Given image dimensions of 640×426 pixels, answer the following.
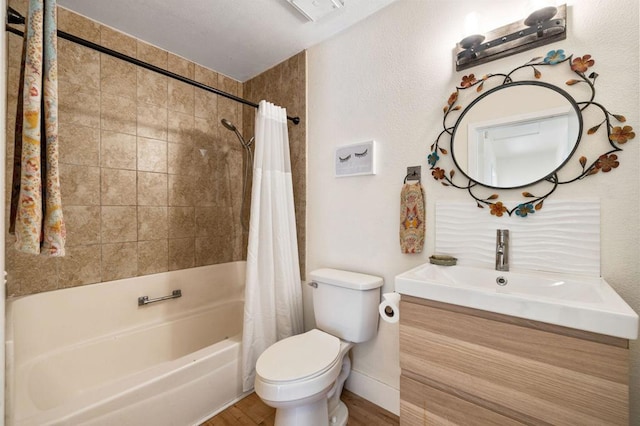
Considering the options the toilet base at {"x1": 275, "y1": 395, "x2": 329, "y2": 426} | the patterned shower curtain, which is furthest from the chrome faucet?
the patterned shower curtain

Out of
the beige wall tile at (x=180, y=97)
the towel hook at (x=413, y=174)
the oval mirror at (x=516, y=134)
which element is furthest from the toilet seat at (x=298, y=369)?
the beige wall tile at (x=180, y=97)

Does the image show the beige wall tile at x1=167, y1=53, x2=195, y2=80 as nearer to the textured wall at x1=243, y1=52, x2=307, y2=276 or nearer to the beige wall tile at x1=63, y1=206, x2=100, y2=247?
the textured wall at x1=243, y1=52, x2=307, y2=276

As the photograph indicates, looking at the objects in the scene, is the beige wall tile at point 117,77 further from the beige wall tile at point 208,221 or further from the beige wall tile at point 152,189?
the beige wall tile at point 208,221

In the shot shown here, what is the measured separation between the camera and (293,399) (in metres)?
1.15

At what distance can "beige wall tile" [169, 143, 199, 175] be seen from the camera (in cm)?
207

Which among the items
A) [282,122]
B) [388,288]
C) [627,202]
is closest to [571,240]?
[627,202]

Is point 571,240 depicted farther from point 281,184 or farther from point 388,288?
point 281,184

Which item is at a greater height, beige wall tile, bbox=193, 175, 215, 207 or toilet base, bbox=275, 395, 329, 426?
beige wall tile, bbox=193, 175, 215, 207

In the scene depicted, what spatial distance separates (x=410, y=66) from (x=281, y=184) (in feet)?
Result: 3.45

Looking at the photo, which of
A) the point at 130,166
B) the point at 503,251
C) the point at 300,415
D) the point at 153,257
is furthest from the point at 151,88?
the point at 503,251

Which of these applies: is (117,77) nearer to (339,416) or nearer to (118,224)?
(118,224)

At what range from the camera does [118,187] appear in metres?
1.82

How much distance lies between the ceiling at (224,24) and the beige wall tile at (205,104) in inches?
10.3

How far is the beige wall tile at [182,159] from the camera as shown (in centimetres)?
207
